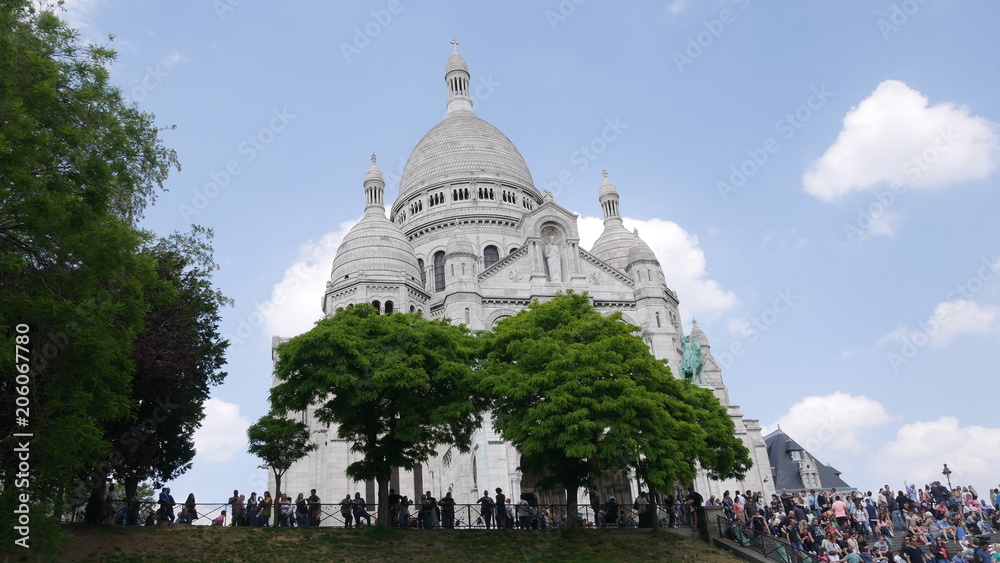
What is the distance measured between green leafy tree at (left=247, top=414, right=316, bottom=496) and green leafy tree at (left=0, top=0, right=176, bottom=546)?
8641 millimetres

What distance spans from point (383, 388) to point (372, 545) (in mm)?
4844

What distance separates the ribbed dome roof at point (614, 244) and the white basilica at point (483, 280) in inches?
3.5

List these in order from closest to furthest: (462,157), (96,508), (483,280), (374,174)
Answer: (96,508)
(483,280)
(374,174)
(462,157)

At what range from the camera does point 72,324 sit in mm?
16281

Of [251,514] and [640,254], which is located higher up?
[640,254]

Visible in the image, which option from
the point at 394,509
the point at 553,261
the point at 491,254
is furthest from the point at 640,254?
the point at 394,509

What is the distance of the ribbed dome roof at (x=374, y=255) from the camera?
4803 cm

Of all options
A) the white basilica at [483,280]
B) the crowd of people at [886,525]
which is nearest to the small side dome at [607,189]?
the white basilica at [483,280]

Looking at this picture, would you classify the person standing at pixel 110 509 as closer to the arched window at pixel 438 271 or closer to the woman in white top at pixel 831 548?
the woman in white top at pixel 831 548

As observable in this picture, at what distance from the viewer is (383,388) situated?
2528 centimetres

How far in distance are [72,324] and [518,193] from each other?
166 ft

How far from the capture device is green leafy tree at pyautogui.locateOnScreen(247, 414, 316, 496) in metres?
27.2

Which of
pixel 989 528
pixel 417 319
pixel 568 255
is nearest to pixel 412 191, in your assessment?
pixel 568 255

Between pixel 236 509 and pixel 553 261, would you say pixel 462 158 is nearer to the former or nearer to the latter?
pixel 553 261
